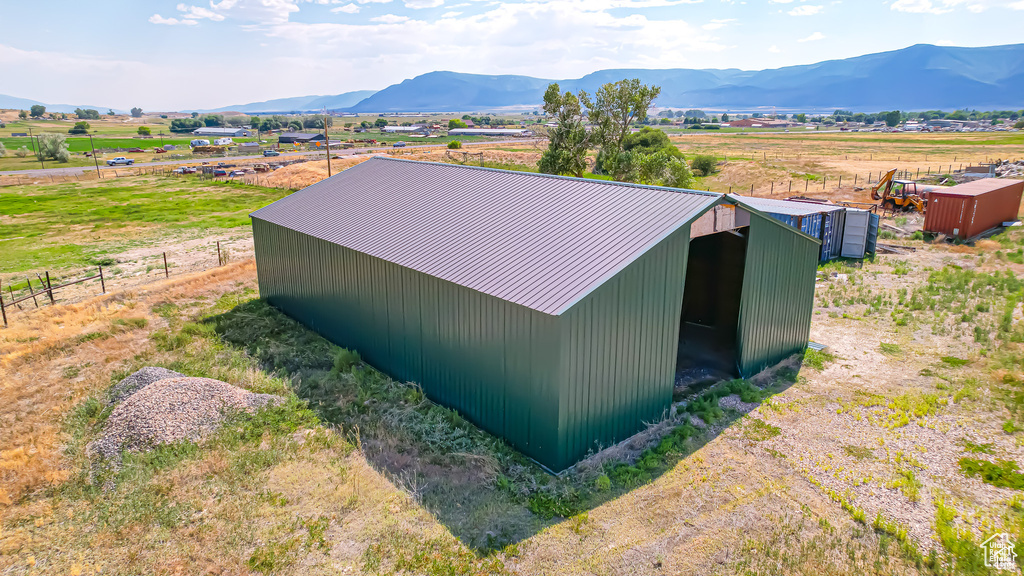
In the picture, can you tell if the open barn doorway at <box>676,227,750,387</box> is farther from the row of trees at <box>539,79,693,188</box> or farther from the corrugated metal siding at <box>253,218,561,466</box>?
the row of trees at <box>539,79,693,188</box>

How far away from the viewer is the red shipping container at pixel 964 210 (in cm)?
3070

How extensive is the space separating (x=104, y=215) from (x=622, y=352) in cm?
4616

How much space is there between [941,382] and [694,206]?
27.9ft

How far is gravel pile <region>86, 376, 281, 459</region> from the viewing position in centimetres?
1196

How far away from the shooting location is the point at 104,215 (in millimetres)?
43625

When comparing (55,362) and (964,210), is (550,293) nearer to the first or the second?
(55,362)

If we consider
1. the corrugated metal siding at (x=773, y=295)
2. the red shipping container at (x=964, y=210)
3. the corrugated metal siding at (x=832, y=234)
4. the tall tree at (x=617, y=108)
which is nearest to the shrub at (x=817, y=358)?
the corrugated metal siding at (x=773, y=295)

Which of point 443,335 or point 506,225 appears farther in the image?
point 506,225

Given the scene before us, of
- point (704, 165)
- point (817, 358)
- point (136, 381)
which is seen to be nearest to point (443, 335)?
point (136, 381)

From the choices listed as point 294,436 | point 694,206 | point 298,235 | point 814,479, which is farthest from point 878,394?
point 298,235

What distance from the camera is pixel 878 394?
14.6m

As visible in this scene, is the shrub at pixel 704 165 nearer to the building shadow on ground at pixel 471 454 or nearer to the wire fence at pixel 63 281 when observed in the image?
the wire fence at pixel 63 281

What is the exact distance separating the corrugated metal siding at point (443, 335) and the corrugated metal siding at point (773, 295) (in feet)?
21.6

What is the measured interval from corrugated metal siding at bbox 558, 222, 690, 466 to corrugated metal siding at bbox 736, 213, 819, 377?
Answer: 2928mm
